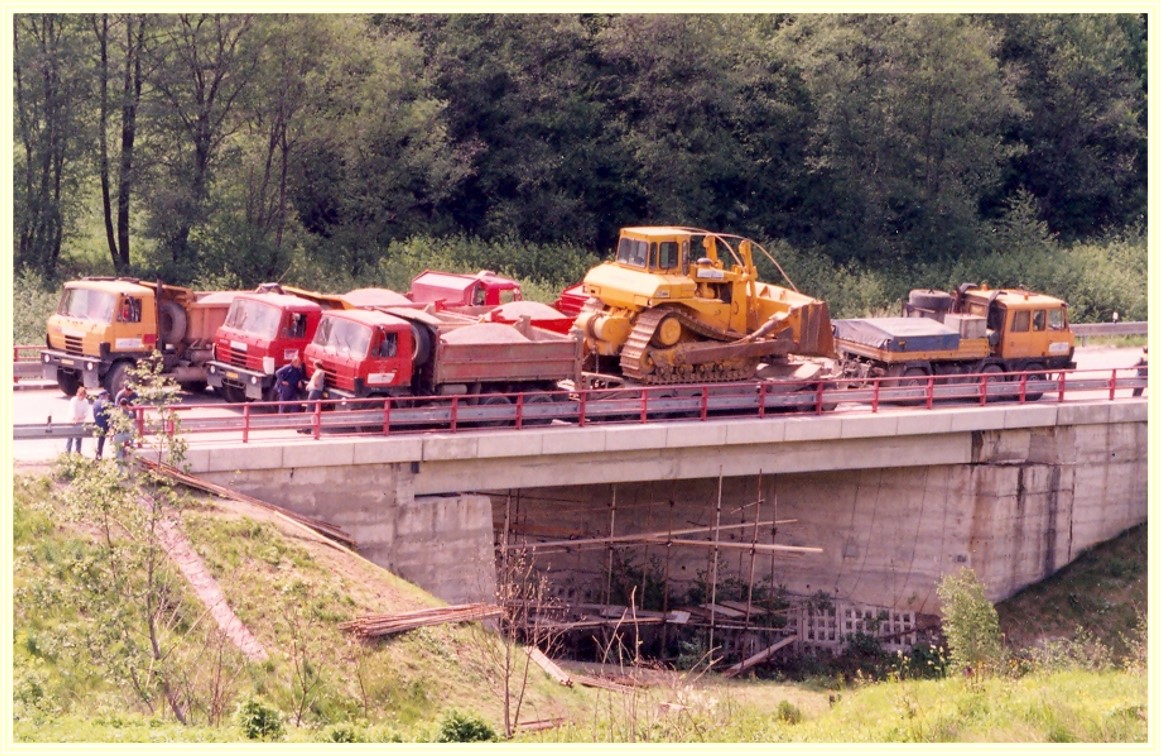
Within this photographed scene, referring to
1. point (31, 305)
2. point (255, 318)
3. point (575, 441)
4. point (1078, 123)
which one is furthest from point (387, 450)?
point (1078, 123)

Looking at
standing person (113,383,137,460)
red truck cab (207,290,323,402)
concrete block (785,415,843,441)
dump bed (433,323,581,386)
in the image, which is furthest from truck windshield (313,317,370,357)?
concrete block (785,415,843,441)

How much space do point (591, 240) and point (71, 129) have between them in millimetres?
17561

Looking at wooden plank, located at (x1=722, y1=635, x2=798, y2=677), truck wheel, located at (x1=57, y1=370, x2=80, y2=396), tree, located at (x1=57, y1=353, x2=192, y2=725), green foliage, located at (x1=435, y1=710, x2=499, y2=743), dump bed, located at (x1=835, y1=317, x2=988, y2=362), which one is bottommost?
wooden plank, located at (x1=722, y1=635, x2=798, y2=677)

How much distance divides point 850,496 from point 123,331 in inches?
552

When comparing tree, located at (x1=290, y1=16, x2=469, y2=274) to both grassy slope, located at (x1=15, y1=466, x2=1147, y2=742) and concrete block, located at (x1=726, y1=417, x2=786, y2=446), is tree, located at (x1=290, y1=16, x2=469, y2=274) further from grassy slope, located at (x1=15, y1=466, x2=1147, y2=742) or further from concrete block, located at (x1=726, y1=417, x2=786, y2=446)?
grassy slope, located at (x1=15, y1=466, x2=1147, y2=742)

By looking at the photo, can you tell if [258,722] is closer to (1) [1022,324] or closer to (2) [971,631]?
(2) [971,631]

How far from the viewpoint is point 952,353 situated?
34.8 meters

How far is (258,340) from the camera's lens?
99.4ft

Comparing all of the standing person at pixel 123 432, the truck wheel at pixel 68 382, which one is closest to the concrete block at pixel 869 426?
the standing person at pixel 123 432

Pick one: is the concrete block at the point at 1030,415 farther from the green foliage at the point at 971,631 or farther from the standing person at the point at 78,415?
the standing person at the point at 78,415

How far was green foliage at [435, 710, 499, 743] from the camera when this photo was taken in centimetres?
2080

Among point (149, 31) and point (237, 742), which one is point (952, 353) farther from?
point (149, 31)

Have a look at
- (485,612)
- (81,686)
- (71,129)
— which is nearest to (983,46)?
(71,129)

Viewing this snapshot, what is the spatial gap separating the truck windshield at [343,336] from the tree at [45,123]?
67.6 ft
